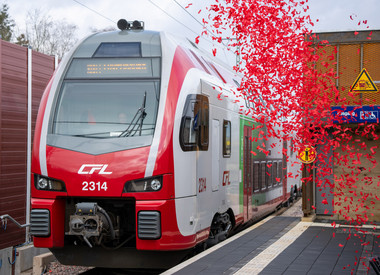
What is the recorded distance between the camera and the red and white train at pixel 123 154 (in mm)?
8578

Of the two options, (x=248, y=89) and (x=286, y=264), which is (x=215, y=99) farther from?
(x=248, y=89)

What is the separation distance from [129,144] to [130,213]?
1072 mm

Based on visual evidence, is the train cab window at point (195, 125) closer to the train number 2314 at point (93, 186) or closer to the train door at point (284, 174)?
the train number 2314 at point (93, 186)

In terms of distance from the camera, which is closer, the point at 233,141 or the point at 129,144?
the point at 129,144

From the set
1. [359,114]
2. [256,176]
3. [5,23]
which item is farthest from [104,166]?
[5,23]

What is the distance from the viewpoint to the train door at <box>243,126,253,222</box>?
1349 cm

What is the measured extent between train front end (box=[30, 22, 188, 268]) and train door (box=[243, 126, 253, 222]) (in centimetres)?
458

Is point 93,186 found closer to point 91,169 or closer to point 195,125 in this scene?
point 91,169

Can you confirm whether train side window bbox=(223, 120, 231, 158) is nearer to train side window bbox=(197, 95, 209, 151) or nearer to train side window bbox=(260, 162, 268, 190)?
train side window bbox=(197, 95, 209, 151)

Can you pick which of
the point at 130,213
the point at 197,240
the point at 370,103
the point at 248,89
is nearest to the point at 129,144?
the point at 130,213

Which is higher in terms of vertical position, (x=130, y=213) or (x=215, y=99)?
(x=215, y=99)

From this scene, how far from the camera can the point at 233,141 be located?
12.2 m

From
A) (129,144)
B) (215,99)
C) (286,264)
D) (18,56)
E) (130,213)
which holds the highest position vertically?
(18,56)

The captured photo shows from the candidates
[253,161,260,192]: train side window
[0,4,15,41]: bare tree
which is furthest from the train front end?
[0,4,15,41]: bare tree
